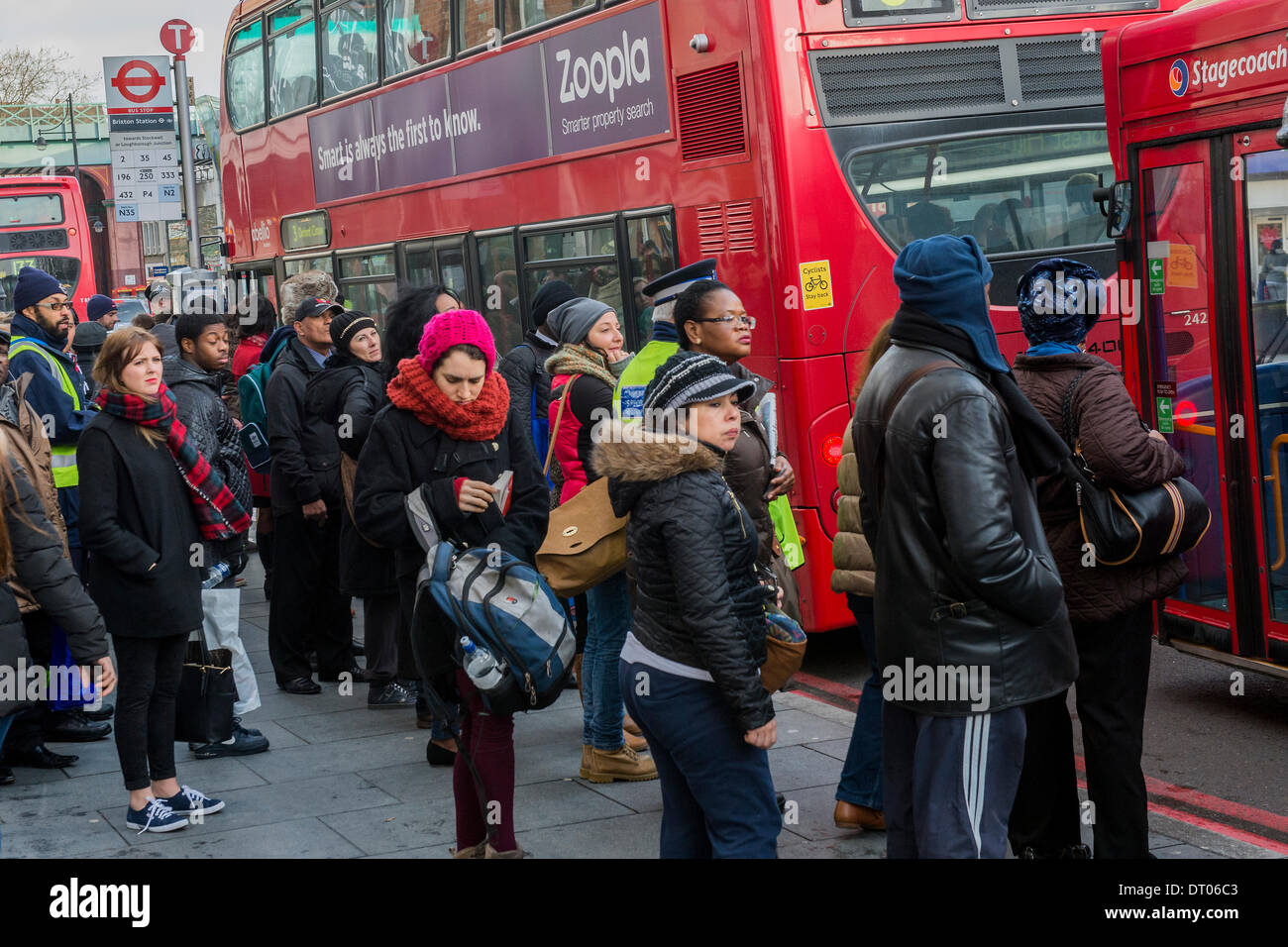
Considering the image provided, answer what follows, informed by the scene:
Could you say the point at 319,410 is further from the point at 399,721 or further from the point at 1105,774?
the point at 1105,774

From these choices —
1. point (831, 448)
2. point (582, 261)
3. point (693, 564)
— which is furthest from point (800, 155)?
point (693, 564)

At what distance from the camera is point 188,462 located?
5.34 metres

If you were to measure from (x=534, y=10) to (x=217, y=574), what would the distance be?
4497mm

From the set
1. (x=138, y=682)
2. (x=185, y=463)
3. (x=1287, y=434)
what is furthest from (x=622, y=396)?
(x=1287, y=434)

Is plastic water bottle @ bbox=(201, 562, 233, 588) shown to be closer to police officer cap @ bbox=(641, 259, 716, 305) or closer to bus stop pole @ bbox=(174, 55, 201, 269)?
police officer cap @ bbox=(641, 259, 716, 305)

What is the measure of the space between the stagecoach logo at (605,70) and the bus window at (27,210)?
2283 centimetres

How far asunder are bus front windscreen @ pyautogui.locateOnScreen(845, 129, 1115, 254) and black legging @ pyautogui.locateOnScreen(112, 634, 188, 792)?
398cm

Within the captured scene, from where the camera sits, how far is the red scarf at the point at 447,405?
16.9 feet

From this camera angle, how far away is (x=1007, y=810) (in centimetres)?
359

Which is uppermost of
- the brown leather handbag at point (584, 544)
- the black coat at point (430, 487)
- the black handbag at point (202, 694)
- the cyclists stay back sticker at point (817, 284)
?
the cyclists stay back sticker at point (817, 284)

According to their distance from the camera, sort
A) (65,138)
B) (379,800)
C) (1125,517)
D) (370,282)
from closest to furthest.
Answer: (1125,517)
(379,800)
(370,282)
(65,138)

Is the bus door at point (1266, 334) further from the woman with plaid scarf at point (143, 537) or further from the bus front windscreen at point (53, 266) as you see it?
the bus front windscreen at point (53, 266)

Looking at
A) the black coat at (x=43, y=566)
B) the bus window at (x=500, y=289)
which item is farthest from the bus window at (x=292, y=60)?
the black coat at (x=43, y=566)

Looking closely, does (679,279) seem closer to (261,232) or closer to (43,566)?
(43,566)
